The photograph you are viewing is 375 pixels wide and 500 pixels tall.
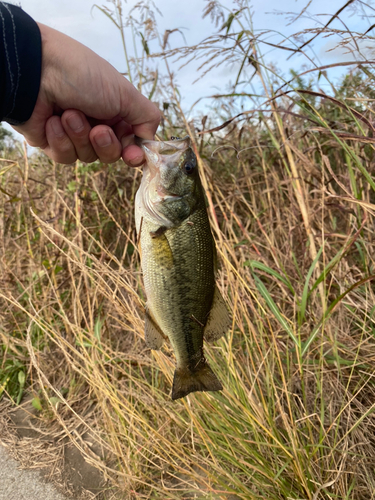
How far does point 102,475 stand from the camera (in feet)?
7.56

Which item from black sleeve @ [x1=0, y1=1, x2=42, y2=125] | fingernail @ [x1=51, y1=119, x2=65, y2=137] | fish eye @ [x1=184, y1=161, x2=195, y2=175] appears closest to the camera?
black sleeve @ [x1=0, y1=1, x2=42, y2=125]

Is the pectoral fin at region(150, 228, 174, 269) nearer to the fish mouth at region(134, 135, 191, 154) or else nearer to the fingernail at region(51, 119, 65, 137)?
the fish mouth at region(134, 135, 191, 154)

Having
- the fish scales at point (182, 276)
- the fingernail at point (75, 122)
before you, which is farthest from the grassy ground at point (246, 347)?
the fingernail at point (75, 122)

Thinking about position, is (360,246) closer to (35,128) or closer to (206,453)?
(206,453)

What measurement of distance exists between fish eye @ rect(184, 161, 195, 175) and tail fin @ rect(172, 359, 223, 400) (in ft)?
2.71

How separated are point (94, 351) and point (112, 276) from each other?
2.36ft

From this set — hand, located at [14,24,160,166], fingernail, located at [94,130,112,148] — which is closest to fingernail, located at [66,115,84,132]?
hand, located at [14,24,160,166]

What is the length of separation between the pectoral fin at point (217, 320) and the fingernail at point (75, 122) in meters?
1.03

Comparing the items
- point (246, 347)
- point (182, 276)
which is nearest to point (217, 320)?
point (182, 276)

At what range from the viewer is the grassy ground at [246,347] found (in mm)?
1793

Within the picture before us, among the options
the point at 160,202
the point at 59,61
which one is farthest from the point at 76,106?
the point at 160,202

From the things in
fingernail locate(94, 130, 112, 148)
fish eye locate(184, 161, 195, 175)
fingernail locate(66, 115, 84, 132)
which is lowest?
fish eye locate(184, 161, 195, 175)

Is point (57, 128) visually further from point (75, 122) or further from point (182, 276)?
point (182, 276)

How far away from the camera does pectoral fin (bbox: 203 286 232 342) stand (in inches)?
55.9
